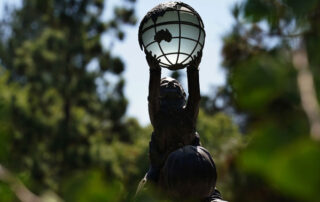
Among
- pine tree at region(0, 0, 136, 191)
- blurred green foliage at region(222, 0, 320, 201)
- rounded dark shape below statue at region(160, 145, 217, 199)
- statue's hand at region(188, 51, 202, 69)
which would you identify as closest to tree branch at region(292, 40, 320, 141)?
blurred green foliage at region(222, 0, 320, 201)

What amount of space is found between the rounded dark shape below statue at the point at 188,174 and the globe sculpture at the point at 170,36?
63cm

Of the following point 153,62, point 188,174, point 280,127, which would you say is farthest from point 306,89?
point 153,62

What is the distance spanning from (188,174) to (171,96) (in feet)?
2.24

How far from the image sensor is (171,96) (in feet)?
9.12

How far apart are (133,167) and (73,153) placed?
2.55m

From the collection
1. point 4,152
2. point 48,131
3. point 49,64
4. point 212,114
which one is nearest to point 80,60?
point 49,64

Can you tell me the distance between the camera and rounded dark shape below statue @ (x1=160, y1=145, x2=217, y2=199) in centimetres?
220

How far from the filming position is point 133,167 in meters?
16.3

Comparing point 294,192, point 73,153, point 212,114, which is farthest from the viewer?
point 212,114

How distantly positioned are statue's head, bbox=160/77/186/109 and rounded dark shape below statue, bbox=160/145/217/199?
508mm

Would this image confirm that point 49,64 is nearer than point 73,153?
No

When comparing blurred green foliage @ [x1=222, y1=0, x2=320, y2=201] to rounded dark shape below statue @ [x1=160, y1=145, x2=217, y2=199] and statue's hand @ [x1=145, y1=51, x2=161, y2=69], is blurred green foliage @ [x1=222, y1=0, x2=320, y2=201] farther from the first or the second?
statue's hand @ [x1=145, y1=51, x2=161, y2=69]

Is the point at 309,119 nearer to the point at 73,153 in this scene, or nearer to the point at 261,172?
the point at 261,172

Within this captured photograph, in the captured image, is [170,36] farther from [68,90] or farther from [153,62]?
[68,90]
